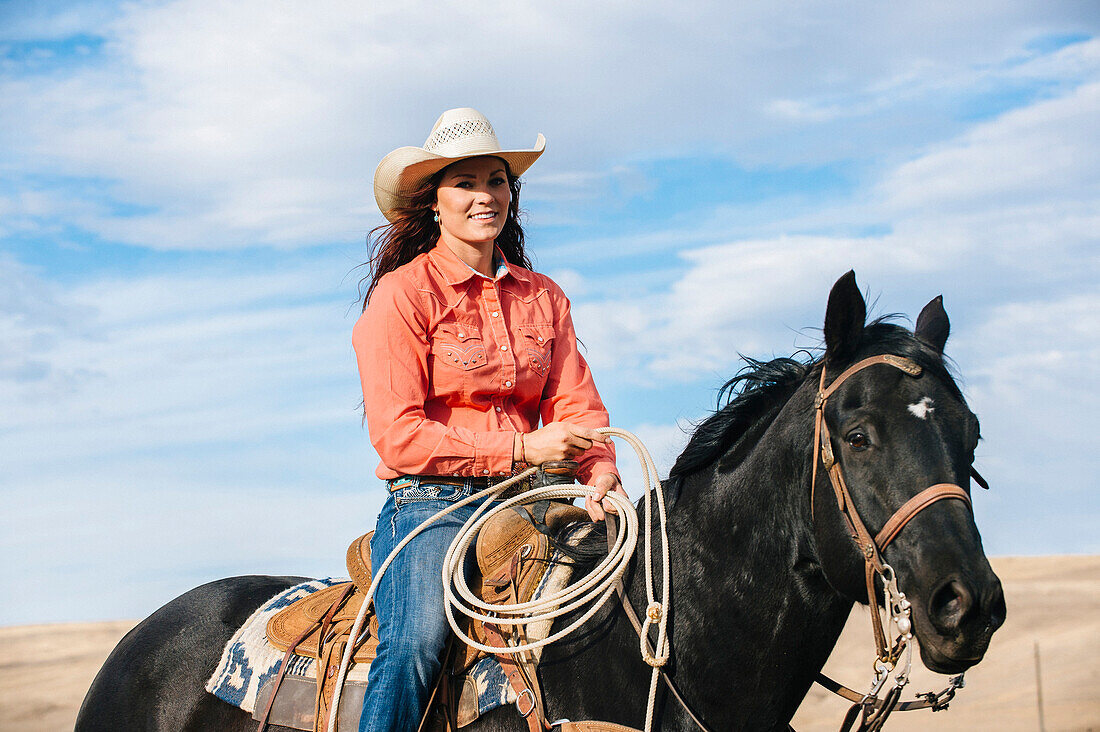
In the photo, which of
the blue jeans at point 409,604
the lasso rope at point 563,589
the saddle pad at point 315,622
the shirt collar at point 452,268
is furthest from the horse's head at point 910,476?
the saddle pad at point 315,622

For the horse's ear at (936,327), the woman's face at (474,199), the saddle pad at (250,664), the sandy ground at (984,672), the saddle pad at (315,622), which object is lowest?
the sandy ground at (984,672)

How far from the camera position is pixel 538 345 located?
392cm

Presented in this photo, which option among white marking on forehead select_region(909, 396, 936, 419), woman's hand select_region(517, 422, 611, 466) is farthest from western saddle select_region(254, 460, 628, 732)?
white marking on forehead select_region(909, 396, 936, 419)

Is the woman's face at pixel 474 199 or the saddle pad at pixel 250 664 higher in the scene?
the woman's face at pixel 474 199

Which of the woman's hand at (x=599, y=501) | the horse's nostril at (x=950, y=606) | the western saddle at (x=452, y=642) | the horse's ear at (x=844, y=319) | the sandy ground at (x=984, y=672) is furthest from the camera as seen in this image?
the sandy ground at (x=984, y=672)

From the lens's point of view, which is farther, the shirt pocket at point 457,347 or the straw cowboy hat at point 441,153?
the straw cowboy hat at point 441,153

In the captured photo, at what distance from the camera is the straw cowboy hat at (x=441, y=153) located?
388 cm

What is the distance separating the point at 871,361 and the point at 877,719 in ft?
Result: 3.69

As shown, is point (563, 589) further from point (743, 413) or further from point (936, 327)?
point (936, 327)

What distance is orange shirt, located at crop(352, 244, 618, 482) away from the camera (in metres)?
3.41

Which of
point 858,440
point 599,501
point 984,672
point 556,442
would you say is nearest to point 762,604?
point 858,440

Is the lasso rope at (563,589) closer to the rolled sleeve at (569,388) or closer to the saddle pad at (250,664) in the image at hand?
the saddle pad at (250,664)

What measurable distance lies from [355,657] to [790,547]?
64.0 inches

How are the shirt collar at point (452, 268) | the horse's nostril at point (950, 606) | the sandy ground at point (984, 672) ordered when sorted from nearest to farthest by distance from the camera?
the horse's nostril at point (950, 606), the shirt collar at point (452, 268), the sandy ground at point (984, 672)
